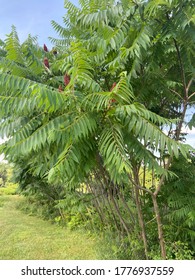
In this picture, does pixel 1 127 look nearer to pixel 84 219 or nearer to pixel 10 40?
pixel 10 40

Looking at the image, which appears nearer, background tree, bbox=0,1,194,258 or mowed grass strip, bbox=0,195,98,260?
background tree, bbox=0,1,194,258

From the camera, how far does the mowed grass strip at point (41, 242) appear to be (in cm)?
457

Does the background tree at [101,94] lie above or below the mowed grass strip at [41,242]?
above

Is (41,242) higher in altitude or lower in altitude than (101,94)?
lower

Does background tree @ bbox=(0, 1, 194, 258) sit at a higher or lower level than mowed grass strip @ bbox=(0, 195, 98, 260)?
higher

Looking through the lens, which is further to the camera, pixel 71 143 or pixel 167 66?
pixel 167 66

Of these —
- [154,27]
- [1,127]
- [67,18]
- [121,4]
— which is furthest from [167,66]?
[1,127]

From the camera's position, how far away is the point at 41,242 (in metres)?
5.24

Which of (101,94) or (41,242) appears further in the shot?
(41,242)

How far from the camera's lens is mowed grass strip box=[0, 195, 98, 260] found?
4.57 meters

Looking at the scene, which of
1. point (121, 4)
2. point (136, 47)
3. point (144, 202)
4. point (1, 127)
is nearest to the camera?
point (136, 47)

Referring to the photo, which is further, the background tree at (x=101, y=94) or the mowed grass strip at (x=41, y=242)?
the mowed grass strip at (x=41, y=242)

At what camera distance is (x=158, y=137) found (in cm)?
188
